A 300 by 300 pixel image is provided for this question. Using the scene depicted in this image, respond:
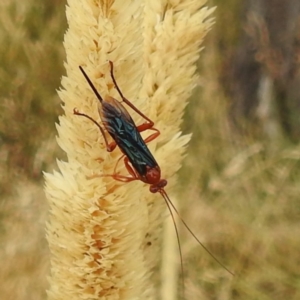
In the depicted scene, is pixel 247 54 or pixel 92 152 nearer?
pixel 92 152

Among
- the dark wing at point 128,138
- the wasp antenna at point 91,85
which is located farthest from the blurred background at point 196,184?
the wasp antenna at point 91,85

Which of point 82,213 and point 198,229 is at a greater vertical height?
point 198,229

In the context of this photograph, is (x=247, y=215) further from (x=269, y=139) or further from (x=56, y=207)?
(x=56, y=207)

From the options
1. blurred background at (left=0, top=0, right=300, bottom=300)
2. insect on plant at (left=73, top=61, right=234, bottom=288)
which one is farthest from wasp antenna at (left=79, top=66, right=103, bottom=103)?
blurred background at (left=0, top=0, right=300, bottom=300)

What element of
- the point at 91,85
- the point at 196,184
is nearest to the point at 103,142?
the point at 91,85

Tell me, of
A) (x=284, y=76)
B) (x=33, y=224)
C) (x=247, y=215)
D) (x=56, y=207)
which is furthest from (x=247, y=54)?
(x=56, y=207)

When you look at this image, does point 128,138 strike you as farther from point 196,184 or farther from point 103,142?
point 196,184

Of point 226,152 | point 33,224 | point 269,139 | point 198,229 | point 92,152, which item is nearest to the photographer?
point 92,152

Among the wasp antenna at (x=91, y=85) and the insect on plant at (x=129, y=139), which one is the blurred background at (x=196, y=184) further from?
the wasp antenna at (x=91, y=85)
